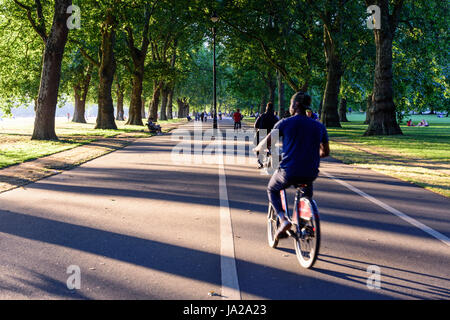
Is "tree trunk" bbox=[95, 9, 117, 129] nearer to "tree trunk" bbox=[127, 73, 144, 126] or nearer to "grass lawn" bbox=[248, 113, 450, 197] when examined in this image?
"tree trunk" bbox=[127, 73, 144, 126]

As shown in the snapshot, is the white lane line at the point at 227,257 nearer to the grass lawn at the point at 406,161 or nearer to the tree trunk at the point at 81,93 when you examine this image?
the grass lawn at the point at 406,161

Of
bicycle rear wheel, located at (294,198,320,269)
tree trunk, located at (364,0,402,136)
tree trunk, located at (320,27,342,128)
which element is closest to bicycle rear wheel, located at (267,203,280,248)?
bicycle rear wheel, located at (294,198,320,269)

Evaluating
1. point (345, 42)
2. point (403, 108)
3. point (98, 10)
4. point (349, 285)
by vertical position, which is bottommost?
point (349, 285)

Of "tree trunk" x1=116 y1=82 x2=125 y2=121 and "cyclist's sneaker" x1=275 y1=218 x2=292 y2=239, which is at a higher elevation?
"tree trunk" x1=116 y1=82 x2=125 y2=121

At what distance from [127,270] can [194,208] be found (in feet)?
10.5

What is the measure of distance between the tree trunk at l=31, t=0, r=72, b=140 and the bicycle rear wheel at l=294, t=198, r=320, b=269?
19.1m

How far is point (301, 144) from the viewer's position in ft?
16.3

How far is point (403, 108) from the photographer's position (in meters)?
27.8

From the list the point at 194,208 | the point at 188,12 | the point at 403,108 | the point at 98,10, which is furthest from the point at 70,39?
the point at 194,208

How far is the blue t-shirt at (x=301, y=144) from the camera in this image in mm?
4977

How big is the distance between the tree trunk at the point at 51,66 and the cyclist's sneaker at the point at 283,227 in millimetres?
18810

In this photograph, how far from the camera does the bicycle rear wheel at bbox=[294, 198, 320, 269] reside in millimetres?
4746

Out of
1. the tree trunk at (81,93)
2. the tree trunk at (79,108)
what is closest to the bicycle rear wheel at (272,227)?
the tree trunk at (81,93)
